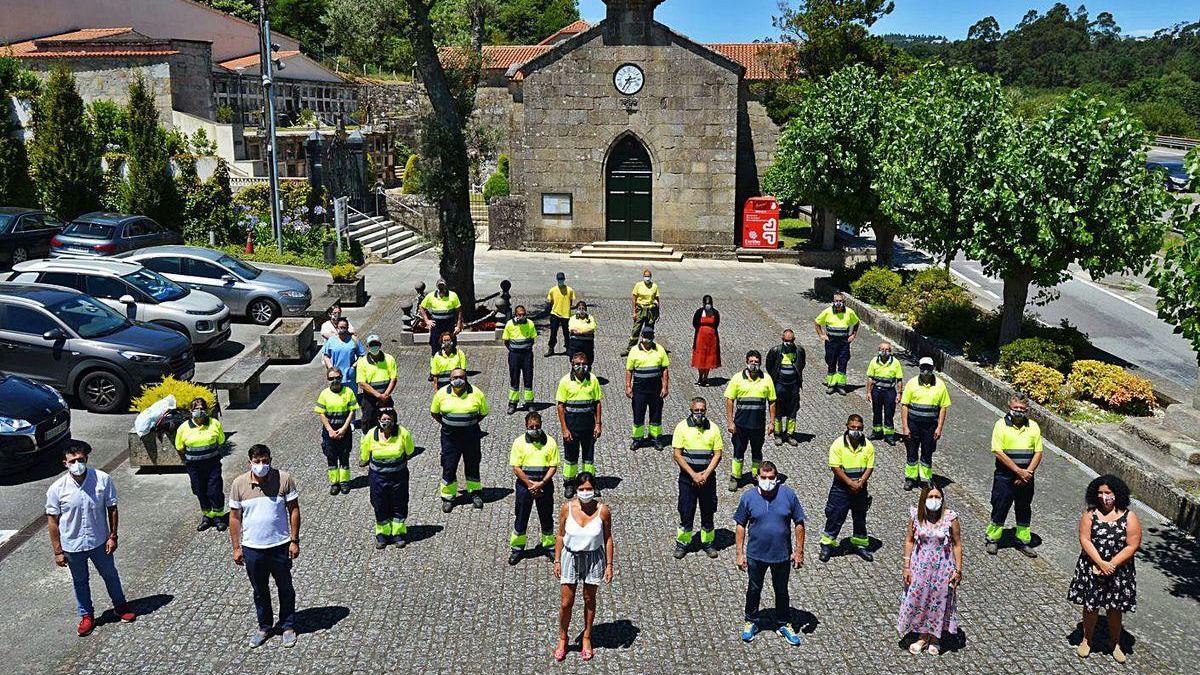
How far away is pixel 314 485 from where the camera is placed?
40.7 feet

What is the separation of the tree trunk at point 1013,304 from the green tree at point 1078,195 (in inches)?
24.0

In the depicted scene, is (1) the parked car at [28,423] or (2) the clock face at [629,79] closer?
(1) the parked car at [28,423]

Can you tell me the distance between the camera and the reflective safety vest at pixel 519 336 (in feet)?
48.4

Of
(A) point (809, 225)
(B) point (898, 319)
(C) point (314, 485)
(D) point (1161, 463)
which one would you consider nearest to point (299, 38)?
(A) point (809, 225)

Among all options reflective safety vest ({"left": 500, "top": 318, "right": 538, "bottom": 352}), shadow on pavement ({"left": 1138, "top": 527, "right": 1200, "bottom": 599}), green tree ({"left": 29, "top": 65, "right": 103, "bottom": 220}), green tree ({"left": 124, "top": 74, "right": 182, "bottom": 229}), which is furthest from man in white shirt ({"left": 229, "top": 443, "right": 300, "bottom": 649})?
green tree ({"left": 29, "top": 65, "right": 103, "bottom": 220})

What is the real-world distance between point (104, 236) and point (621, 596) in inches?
741

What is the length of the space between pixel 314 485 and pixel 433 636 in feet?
13.8

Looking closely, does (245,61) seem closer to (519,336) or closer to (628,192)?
(628,192)

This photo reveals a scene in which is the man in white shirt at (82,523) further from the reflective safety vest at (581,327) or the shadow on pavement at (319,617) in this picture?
the reflective safety vest at (581,327)

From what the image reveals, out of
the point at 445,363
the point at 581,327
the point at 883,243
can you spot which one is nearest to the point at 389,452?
the point at 445,363

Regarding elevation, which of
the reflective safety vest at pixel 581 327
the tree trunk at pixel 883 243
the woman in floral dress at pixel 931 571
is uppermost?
the tree trunk at pixel 883 243

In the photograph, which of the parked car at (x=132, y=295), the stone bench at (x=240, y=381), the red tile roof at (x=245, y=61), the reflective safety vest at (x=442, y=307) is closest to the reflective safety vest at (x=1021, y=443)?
the reflective safety vest at (x=442, y=307)

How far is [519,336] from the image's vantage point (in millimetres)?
14766

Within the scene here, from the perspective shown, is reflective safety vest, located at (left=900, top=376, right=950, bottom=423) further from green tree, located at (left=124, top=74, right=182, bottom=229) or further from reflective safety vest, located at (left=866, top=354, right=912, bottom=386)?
green tree, located at (left=124, top=74, right=182, bottom=229)
